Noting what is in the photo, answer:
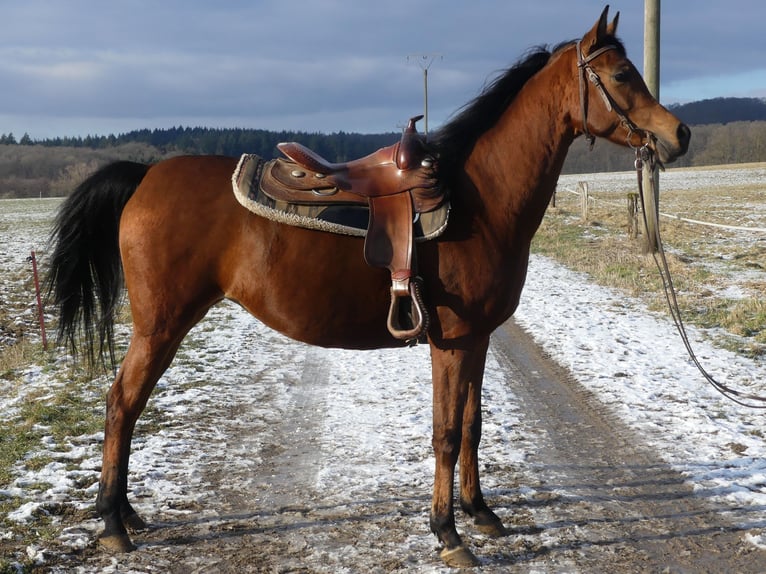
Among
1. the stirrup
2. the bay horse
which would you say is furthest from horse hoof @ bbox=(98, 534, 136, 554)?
the stirrup

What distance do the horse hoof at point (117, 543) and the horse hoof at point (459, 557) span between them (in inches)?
67.7

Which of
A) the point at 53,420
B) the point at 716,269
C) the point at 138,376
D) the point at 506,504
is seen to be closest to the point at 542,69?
the point at 506,504

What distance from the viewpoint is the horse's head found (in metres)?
3.36

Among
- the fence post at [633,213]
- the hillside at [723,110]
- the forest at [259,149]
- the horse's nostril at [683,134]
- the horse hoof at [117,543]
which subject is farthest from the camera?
the hillside at [723,110]

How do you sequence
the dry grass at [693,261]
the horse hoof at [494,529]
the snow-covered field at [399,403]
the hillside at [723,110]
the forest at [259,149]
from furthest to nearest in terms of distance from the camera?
the hillside at [723,110], the forest at [259,149], the dry grass at [693,261], the snow-covered field at [399,403], the horse hoof at [494,529]

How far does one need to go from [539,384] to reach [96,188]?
4490mm

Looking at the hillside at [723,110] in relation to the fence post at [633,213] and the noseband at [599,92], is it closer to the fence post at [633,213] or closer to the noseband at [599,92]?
the fence post at [633,213]

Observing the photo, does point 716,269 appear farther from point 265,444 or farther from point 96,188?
point 96,188

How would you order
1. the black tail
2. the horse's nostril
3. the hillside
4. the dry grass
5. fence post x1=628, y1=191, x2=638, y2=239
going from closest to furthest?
the horse's nostril, the black tail, the dry grass, fence post x1=628, y1=191, x2=638, y2=239, the hillside

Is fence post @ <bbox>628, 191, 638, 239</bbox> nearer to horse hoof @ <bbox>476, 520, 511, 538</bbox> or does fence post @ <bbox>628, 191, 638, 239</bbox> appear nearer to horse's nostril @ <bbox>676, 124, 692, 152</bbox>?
horse's nostril @ <bbox>676, 124, 692, 152</bbox>

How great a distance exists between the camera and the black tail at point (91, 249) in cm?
419

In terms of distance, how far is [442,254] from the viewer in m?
3.57

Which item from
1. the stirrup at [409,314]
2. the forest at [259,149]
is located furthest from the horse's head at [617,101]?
the forest at [259,149]

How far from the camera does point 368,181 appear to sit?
12.1 feet
